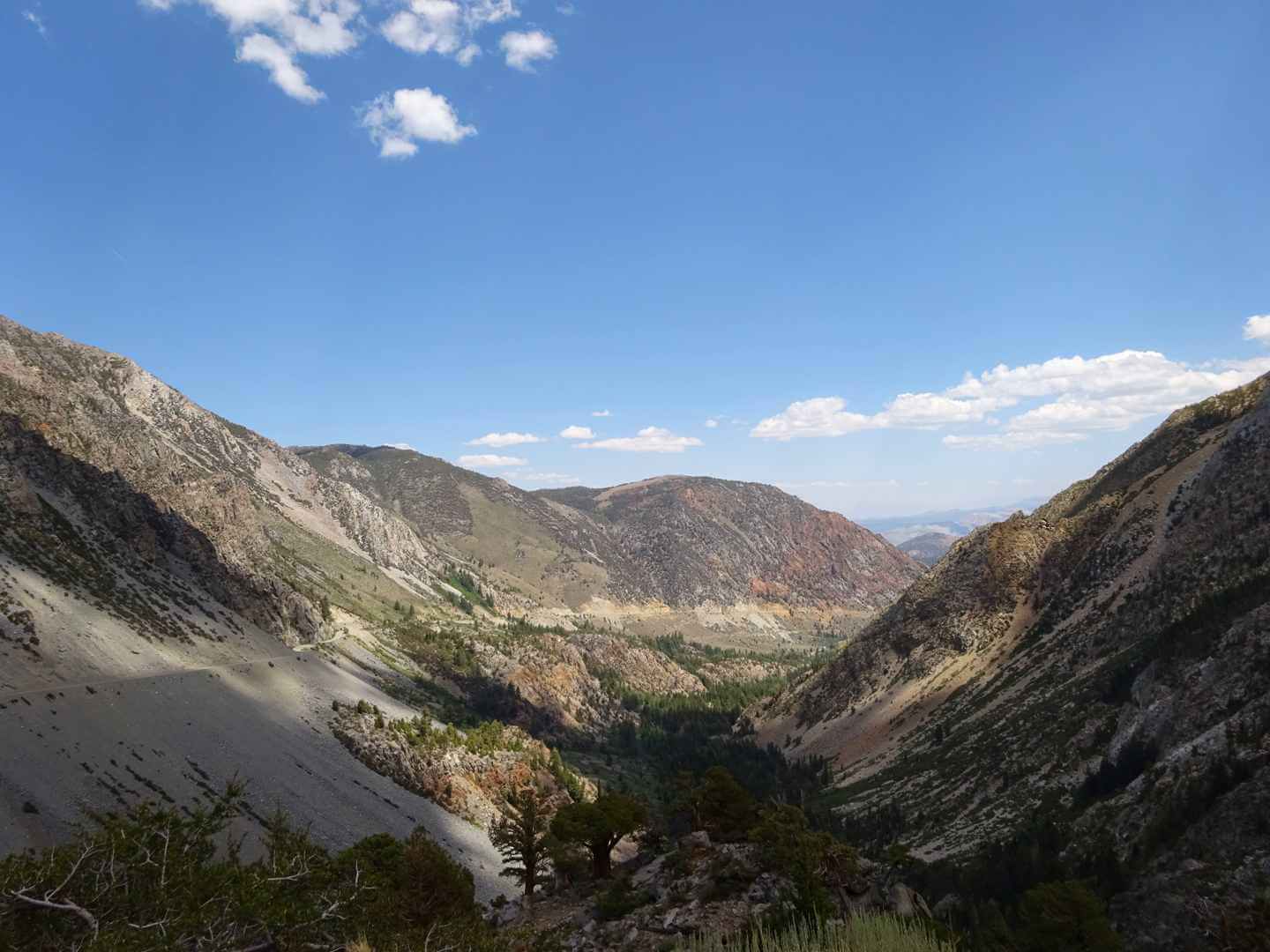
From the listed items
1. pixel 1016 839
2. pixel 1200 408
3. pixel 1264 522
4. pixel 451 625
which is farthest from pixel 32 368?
pixel 1200 408

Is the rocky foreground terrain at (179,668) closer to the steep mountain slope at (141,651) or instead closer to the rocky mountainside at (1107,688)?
the steep mountain slope at (141,651)

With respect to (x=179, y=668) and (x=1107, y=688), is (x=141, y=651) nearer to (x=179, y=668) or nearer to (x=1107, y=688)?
(x=179, y=668)

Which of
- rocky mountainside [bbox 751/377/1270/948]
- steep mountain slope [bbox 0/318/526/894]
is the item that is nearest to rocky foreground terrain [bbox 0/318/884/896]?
steep mountain slope [bbox 0/318/526/894]

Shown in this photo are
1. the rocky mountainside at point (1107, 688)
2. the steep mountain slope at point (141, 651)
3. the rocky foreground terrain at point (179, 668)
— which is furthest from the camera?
the rocky foreground terrain at point (179, 668)

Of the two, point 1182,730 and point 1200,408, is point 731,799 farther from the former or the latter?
point 1200,408

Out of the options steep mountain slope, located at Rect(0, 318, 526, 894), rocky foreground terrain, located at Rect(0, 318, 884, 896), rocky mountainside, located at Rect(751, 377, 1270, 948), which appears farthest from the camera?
rocky foreground terrain, located at Rect(0, 318, 884, 896)

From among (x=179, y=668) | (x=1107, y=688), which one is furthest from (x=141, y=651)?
(x=1107, y=688)

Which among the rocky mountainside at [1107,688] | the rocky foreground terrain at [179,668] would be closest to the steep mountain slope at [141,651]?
the rocky foreground terrain at [179,668]

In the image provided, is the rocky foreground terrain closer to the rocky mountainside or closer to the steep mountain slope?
the steep mountain slope
